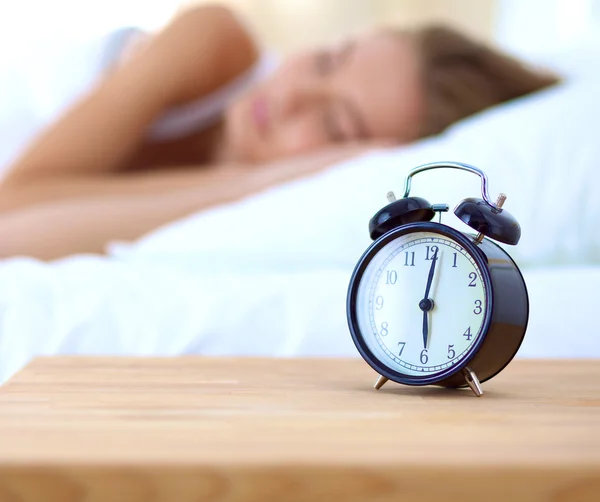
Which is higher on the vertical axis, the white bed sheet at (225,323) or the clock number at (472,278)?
the white bed sheet at (225,323)

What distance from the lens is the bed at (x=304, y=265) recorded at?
0.84 metres

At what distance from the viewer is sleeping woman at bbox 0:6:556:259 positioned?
1712 millimetres

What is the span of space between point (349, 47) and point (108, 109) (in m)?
0.66

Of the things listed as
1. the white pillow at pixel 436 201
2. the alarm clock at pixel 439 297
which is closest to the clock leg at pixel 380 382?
the alarm clock at pixel 439 297

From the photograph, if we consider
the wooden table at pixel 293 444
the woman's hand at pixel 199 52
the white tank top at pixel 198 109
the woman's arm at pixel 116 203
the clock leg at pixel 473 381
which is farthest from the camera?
the white tank top at pixel 198 109

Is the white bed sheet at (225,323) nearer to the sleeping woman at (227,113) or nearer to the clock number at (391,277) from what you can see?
the clock number at (391,277)

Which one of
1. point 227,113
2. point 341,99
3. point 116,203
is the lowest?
point 116,203

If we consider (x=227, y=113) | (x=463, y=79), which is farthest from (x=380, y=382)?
(x=227, y=113)

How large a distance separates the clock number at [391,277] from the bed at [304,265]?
0.18 meters

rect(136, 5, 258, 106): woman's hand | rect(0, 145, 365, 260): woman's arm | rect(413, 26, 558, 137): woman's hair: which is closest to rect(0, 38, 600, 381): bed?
rect(0, 145, 365, 260): woman's arm

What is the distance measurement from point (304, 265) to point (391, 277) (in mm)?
403

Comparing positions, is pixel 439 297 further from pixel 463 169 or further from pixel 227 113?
pixel 227 113

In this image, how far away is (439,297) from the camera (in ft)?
2.13

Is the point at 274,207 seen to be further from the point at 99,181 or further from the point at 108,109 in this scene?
the point at 108,109
